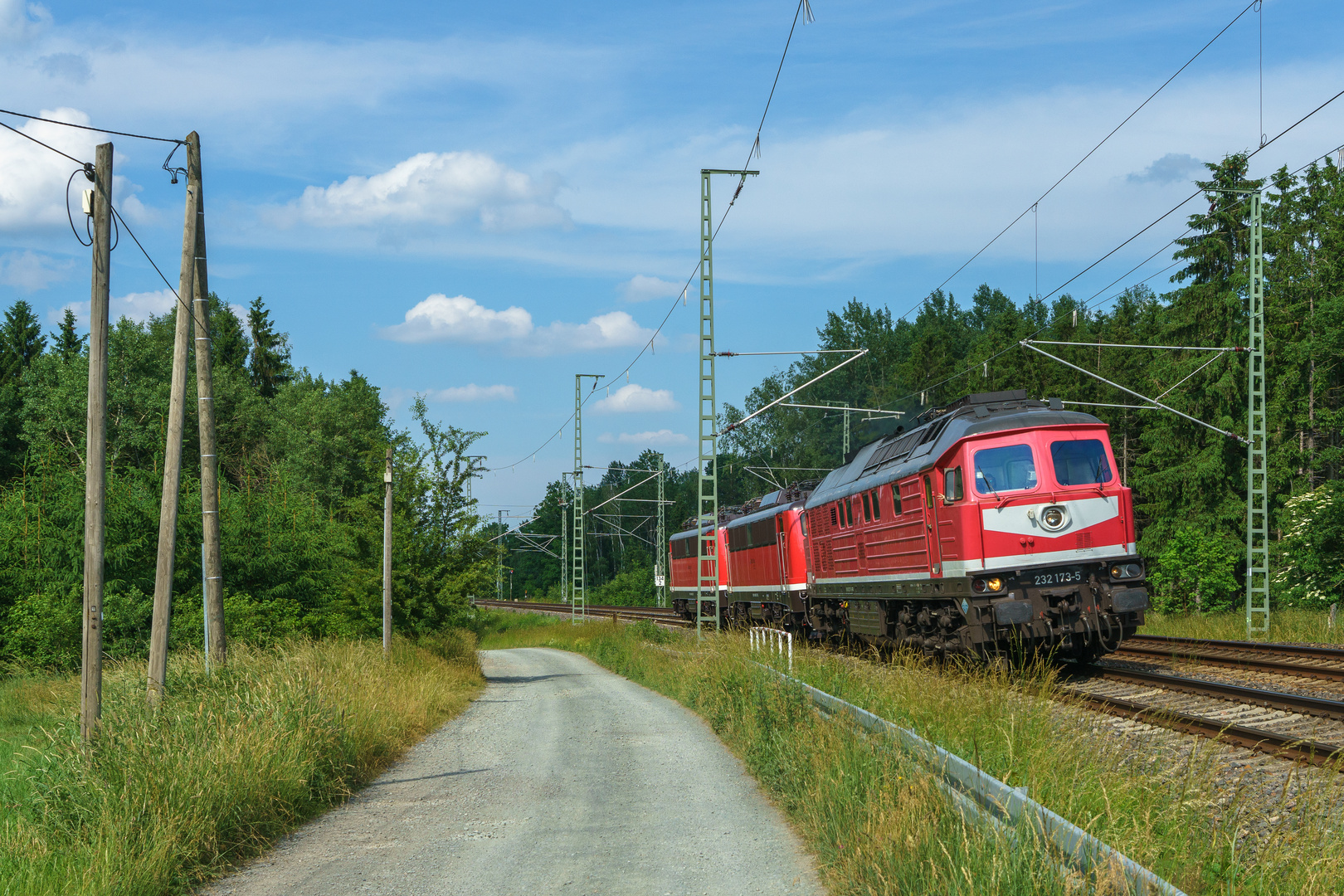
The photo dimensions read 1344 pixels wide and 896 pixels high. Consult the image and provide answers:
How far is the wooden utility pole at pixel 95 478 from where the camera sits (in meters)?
9.41

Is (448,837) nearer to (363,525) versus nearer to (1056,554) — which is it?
(1056,554)

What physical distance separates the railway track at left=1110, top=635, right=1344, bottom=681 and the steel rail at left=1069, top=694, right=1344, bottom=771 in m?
3.77

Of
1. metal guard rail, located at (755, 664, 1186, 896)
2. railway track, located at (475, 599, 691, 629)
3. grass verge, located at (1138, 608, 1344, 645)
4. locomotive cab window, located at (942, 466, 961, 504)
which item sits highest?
locomotive cab window, located at (942, 466, 961, 504)

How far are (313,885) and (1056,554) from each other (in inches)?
432

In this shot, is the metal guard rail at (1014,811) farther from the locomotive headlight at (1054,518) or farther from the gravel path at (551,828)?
the locomotive headlight at (1054,518)

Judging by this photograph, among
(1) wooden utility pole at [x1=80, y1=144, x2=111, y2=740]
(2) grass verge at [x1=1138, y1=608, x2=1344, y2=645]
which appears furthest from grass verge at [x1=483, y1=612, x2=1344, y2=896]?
(2) grass verge at [x1=1138, y1=608, x2=1344, y2=645]

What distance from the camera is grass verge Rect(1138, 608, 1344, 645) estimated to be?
839 inches

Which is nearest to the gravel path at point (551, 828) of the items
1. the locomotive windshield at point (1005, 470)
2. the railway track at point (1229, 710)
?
Result: the railway track at point (1229, 710)

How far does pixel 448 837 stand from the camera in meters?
8.59

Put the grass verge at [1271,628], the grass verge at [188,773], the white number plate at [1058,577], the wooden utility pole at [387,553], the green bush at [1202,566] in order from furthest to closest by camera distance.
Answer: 1. the green bush at [1202,566]
2. the wooden utility pole at [387,553]
3. the grass verge at [1271,628]
4. the white number plate at [1058,577]
5. the grass verge at [188,773]

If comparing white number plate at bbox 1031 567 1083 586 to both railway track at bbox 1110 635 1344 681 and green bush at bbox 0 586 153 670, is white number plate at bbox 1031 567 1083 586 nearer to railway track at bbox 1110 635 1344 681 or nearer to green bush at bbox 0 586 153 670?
railway track at bbox 1110 635 1344 681

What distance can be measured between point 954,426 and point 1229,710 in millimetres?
5585

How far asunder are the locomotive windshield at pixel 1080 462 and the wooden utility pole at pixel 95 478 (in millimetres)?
11915

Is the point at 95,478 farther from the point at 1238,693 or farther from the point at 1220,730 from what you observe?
the point at 1238,693
